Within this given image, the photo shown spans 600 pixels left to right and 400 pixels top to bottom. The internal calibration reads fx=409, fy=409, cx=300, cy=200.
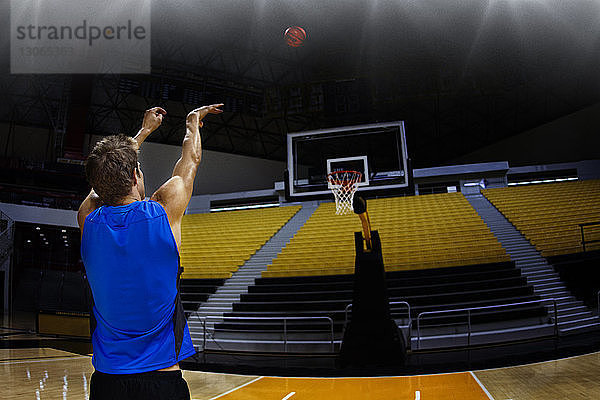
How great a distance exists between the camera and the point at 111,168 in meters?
1.15

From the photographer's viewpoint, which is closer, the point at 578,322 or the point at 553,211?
the point at 578,322

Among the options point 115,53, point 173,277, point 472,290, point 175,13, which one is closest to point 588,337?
point 472,290

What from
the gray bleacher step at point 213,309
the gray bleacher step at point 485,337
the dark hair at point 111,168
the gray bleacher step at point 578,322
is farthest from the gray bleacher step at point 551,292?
the dark hair at point 111,168

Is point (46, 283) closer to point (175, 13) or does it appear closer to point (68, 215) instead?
point (68, 215)

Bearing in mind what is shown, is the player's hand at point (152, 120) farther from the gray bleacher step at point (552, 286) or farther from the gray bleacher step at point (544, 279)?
the gray bleacher step at point (544, 279)

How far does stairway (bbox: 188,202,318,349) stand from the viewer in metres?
8.88

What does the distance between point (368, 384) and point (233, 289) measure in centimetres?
642

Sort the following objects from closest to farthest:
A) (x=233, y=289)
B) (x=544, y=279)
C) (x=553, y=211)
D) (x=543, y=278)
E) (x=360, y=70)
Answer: (x=544, y=279) → (x=543, y=278) → (x=233, y=289) → (x=553, y=211) → (x=360, y=70)

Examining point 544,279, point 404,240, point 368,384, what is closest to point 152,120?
point 368,384

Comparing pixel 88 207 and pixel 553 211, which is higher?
pixel 553 211

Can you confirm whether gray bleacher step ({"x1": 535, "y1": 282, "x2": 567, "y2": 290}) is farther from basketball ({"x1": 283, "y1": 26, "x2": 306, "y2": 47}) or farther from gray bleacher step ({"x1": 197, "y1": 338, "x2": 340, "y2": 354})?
basketball ({"x1": 283, "y1": 26, "x2": 306, "y2": 47})

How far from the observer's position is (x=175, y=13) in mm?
12656

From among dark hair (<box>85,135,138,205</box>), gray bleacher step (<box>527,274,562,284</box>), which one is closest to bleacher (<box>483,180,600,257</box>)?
gray bleacher step (<box>527,274,562,284</box>)

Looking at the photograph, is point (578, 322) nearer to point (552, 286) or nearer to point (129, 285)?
point (552, 286)
